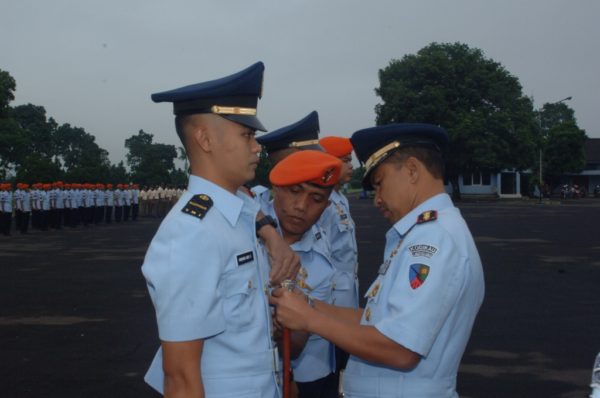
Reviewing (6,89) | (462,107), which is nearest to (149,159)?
(462,107)

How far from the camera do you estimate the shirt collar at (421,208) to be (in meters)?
2.54

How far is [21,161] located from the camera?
43562 millimetres

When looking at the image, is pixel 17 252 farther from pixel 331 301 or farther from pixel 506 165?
pixel 506 165

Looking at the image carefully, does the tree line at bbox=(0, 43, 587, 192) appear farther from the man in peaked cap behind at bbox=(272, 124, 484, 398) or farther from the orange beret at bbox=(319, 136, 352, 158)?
the man in peaked cap behind at bbox=(272, 124, 484, 398)

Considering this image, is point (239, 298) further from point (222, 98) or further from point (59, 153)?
point (59, 153)

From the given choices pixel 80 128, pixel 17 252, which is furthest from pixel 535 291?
pixel 80 128

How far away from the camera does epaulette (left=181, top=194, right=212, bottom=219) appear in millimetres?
2232

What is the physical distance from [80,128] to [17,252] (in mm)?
104698

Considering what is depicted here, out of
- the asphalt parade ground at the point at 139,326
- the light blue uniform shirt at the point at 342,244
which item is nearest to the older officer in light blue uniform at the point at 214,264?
the light blue uniform shirt at the point at 342,244

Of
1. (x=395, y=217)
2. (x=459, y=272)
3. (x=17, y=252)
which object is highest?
(x=395, y=217)

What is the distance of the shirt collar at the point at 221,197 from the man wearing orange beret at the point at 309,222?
101cm

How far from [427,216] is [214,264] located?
31.5 inches

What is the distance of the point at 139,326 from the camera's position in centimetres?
823

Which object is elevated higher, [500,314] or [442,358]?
[442,358]
